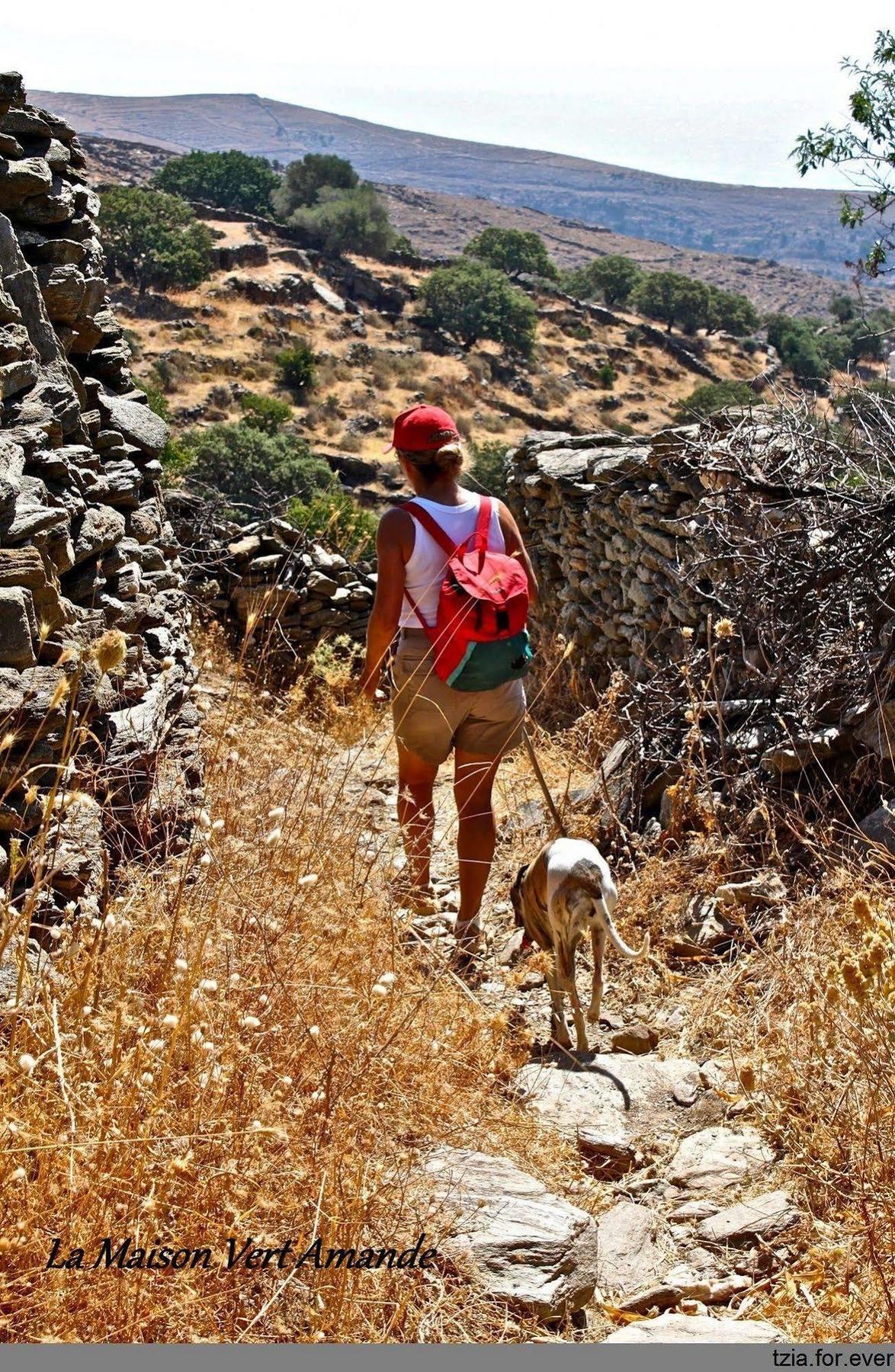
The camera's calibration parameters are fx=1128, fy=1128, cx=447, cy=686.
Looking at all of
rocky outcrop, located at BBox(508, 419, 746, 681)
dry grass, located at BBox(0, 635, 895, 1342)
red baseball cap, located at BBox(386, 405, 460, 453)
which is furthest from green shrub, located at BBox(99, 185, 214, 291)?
dry grass, located at BBox(0, 635, 895, 1342)

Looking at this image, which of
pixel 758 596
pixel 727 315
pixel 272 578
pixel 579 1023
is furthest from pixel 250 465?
Result: pixel 727 315

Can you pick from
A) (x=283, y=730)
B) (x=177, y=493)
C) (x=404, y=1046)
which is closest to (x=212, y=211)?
(x=177, y=493)

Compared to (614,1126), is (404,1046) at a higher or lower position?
higher

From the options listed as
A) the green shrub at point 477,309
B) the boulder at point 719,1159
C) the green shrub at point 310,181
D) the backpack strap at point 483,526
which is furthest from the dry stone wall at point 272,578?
the green shrub at point 310,181

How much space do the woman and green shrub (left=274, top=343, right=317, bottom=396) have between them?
101 feet

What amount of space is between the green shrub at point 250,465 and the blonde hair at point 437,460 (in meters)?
16.3

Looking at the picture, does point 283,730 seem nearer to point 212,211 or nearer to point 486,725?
point 486,725

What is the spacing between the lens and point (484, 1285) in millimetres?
2104

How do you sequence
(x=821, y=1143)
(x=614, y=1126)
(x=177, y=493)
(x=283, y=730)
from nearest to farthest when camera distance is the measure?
1. (x=821, y=1143)
2. (x=614, y=1126)
3. (x=283, y=730)
4. (x=177, y=493)

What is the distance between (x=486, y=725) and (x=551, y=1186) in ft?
4.69

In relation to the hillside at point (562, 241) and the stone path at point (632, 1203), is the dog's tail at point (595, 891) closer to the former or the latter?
the stone path at point (632, 1203)

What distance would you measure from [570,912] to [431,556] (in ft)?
3.75

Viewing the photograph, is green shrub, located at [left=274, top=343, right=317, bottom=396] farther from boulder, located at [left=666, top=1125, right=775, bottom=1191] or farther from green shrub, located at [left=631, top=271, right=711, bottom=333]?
boulder, located at [left=666, top=1125, right=775, bottom=1191]

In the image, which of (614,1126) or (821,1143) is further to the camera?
(614,1126)
